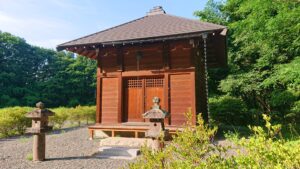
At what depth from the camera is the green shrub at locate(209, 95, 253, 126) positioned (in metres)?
15.5

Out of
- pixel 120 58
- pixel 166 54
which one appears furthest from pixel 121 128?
pixel 166 54

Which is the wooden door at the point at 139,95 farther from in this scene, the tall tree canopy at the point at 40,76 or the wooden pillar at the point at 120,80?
the tall tree canopy at the point at 40,76

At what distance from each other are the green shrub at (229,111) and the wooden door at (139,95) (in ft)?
23.6

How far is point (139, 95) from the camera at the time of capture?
32.8ft

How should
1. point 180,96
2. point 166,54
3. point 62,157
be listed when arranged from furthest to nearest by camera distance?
point 166,54 < point 180,96 < point 62,157

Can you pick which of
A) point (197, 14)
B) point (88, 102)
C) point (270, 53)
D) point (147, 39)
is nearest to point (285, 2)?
point (147, 39)

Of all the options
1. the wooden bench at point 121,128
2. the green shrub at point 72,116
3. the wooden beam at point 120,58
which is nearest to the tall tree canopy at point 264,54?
the wooden bench at point 121,128

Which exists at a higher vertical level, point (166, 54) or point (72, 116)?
point (166, 54)

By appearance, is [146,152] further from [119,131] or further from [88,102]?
[88,102]

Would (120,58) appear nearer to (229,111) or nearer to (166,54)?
(166,54)

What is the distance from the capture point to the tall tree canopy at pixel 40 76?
30.6 meters

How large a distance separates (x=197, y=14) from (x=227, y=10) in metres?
2.60

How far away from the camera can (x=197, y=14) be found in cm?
2058

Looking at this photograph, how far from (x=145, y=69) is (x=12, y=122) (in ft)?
25.1
